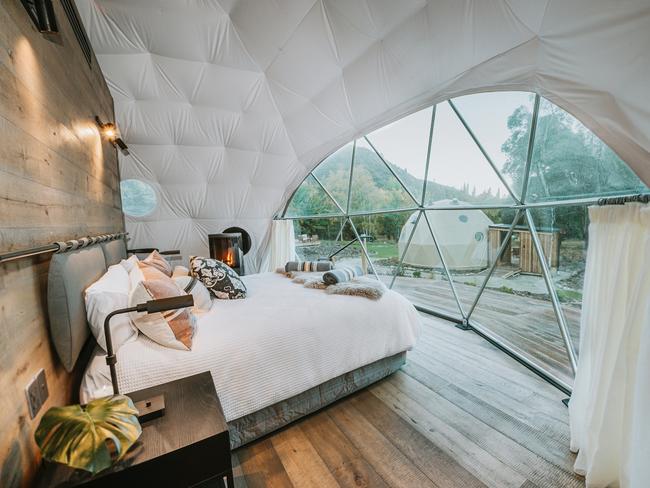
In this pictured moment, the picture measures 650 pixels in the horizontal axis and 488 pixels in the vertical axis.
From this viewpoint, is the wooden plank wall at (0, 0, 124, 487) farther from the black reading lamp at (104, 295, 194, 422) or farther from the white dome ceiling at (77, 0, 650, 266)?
the white dome ceiling at (77, 0, 650, 266)

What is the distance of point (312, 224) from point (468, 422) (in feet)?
16.0

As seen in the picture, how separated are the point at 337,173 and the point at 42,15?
4.58 meters

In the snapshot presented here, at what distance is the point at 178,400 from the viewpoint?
1192 millimetres

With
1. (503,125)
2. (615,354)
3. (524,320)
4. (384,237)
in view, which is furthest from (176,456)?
(384,237)

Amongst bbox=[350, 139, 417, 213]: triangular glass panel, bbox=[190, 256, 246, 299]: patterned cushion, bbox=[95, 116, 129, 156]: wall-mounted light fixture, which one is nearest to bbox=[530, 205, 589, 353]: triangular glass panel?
bbox=[350, 139, 417, 213]: triangular glass panel

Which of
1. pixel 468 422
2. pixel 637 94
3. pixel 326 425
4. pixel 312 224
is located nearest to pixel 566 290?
pixel 468 422

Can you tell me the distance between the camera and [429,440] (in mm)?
1741

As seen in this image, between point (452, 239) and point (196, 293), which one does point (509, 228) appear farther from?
point (196, 293)

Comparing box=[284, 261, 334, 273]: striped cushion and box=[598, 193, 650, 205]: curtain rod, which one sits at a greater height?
box=[598, 193, 650, 205]: curtain rod

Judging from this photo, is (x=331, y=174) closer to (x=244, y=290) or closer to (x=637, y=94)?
(x=244, y=290)

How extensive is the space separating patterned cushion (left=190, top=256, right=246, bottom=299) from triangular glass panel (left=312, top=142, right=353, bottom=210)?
3.48 m

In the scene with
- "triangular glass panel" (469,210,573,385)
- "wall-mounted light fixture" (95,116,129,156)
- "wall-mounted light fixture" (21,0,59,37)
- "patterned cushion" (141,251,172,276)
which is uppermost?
"wall-mounted light fixture" (21,0,59,37)

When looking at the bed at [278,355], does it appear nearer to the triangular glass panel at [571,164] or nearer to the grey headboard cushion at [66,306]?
the grey headboard cushion at [66,306]

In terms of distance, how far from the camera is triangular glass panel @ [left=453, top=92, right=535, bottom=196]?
2494mm
